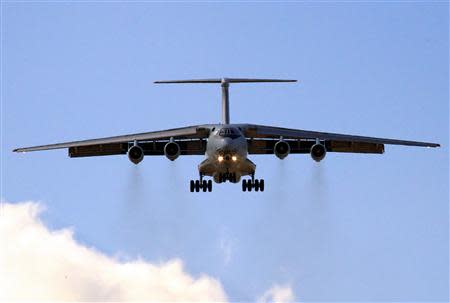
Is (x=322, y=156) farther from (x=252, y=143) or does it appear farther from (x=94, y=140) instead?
(x=94, y=140)

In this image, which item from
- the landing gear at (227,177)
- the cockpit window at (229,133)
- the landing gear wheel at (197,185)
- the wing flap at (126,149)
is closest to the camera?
the cockpit window at (229,133)

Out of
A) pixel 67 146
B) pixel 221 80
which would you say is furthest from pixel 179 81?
pixel 67 146

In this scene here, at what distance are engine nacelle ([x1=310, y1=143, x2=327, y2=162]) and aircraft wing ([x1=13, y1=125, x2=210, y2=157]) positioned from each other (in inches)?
117

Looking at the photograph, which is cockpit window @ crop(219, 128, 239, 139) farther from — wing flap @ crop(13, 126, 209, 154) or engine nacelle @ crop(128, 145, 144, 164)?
engine nacelle @ crop(128, 145, 144, 164)

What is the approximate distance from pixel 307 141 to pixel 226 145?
4.31m

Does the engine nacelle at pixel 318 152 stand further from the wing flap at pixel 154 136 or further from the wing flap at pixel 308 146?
the wing flap at pixel 154 136

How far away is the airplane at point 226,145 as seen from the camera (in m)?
28.6

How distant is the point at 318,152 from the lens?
98.9 feet

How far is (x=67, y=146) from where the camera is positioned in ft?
101

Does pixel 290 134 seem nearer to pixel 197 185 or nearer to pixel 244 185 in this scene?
pixel 244 185

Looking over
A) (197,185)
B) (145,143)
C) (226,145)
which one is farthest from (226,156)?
(145,143)

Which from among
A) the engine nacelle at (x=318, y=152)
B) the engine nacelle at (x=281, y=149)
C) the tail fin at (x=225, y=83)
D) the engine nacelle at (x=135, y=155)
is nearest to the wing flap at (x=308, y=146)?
the engine nacelle at (x=318, y=152)

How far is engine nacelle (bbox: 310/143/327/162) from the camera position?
98.8 ft

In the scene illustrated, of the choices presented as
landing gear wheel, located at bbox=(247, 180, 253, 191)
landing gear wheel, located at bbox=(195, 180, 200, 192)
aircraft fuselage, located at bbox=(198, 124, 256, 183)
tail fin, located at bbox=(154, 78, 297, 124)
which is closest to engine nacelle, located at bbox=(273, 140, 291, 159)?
aircraft fuselage, located at bbox=(198, 124, 256, 183)
